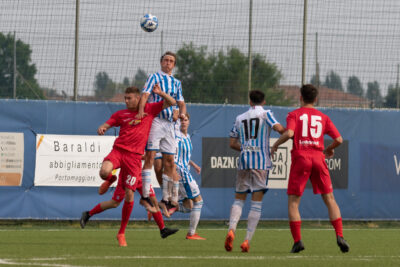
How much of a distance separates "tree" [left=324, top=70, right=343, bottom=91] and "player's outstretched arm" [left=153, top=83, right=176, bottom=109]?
6.59m

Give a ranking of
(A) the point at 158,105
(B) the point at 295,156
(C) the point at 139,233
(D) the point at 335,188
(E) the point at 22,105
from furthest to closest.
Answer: (D) the point at 335,188 < (E) the point at 22,105 < (C) the point at 139,233 < (A) the point at 158,105 < (B) the point at 295,156

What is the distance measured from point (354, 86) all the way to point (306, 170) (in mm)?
7658

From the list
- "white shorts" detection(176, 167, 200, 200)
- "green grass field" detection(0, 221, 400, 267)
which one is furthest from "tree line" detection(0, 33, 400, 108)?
"white shorts" detection(176, 167, 200, 200)

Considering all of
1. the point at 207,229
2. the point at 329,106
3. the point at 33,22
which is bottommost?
the point at 207,229

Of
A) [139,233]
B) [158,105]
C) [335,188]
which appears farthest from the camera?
[335,188]

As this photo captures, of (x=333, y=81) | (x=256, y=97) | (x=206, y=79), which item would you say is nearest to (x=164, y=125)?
(x=256, y=97)

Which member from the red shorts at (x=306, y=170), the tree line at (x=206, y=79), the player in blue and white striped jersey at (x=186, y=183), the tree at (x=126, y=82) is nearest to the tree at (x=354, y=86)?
the tree line at (x=206, y=79)

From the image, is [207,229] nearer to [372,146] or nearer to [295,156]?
[372,146]

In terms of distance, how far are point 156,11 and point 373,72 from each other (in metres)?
4.62

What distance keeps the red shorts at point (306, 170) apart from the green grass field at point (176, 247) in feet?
2.66

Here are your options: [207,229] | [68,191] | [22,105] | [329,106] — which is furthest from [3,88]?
[329,106]

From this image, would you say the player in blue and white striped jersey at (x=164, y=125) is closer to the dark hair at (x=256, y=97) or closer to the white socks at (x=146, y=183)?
the white socks at (x=146, y=183)

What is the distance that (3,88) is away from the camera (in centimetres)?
1497

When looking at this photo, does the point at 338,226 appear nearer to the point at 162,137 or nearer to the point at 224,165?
the point at 162,137
